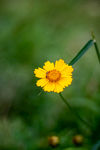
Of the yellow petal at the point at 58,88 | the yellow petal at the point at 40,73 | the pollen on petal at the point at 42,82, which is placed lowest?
the yellow petal at the point at 58,88

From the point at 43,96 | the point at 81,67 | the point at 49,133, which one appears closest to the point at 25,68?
the point at 43,96

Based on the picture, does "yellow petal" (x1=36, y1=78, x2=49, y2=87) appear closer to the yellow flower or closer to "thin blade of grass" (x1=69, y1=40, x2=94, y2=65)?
the yellow flower

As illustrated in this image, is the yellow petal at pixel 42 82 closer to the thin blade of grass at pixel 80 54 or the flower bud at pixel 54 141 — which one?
the thin blade of grass at pixel 80 54

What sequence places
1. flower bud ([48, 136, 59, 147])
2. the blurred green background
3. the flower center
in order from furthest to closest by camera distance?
the blurred green background
flower bud ([48, 136, 59, 147])
the flower center

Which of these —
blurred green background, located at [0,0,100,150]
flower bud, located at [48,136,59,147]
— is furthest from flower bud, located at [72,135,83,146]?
flower bud, located at [48,136,59,147]

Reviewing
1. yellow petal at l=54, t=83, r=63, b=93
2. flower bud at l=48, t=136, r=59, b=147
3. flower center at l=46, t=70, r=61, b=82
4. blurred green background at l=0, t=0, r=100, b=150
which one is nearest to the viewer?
yellow petal at l=54, t=83, r=63, b=93

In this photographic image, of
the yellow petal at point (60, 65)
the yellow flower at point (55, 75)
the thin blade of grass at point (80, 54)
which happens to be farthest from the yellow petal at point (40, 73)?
the thin blade of grass at point (80, 54)

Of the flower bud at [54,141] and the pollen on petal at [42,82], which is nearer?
the pollen on petal at [42,82]
